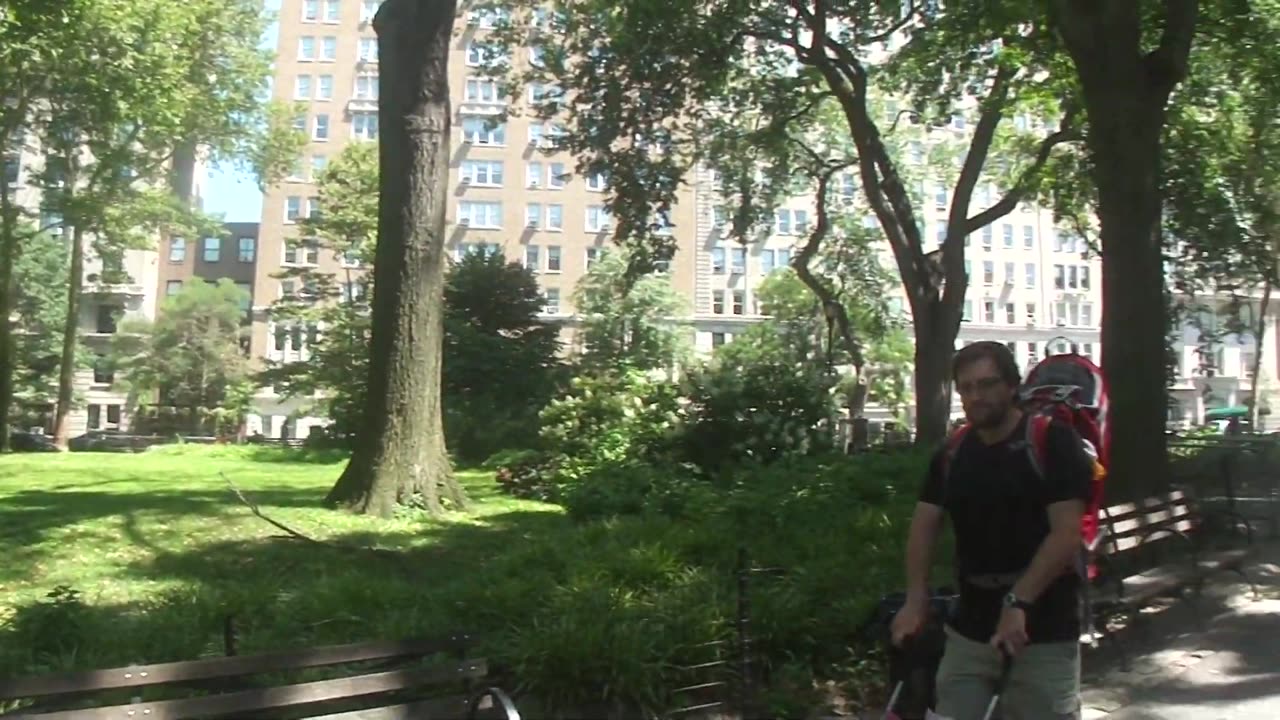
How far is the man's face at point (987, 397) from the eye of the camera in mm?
3713

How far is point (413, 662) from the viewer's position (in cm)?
584

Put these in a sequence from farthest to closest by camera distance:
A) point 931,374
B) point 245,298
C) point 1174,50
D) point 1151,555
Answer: point 245,298, point 931,374, point 1174,50, point 1151,555

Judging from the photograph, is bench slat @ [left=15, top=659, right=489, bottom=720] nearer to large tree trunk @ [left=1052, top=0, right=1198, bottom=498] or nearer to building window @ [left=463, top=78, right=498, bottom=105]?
large tree trunk @ [left=1052, top=0, right=1198, bottom=498]

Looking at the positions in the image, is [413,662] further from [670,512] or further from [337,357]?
[337,357]

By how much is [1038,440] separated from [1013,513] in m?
0.25

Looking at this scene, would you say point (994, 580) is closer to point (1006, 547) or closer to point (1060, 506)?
point (1006, 547)

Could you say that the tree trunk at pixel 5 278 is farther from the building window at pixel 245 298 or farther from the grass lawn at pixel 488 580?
the building window at pixel 245 298

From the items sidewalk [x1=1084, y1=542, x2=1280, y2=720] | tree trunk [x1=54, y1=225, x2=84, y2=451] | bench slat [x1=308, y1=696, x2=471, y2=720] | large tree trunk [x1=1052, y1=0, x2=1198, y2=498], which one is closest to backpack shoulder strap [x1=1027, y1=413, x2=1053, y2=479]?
bench slat [x1=308, y1=696, x2=471, y2=720]

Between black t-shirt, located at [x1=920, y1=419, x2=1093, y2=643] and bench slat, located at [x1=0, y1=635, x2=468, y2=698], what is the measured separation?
8.09 ft

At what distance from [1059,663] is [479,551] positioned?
7.26m

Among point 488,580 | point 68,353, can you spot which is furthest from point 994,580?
point 68,353

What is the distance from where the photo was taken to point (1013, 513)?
3680mm

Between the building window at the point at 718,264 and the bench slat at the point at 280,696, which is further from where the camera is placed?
the building window at the point at 718,264

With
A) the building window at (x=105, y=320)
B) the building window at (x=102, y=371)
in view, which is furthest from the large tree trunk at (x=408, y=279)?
the building window at (x=105, y=320)
